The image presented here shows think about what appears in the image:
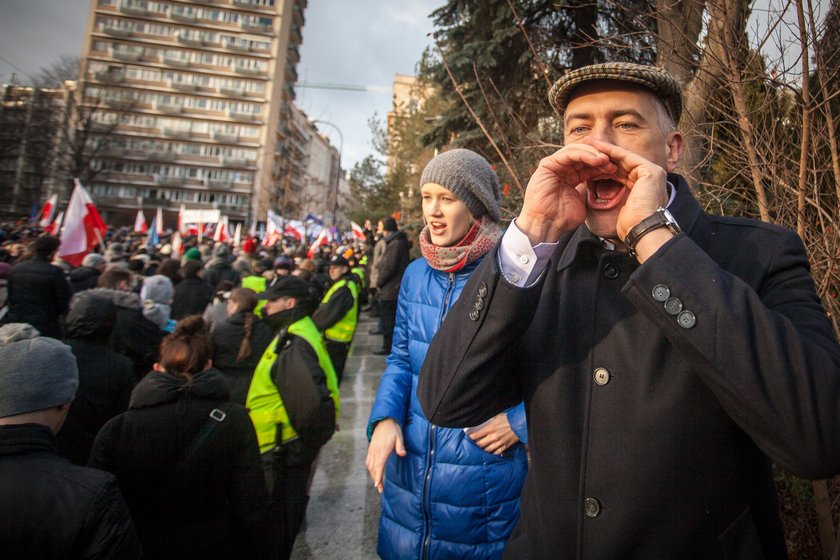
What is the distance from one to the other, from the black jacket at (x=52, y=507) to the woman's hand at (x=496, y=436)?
4.58ft

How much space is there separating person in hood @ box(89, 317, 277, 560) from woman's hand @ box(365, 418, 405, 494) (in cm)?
96

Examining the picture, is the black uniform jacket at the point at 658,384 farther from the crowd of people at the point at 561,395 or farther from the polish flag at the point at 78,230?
the polish flag at the point at 78,230

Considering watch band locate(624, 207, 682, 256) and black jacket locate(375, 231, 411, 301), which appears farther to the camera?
black jacket locate(375, 231, 411, 301)

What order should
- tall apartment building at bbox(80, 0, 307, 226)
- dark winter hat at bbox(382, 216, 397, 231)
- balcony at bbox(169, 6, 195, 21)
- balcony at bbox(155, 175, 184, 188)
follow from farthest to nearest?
balcony at bbox(169, 6, 195, 21) → balcony at bbox(155, 175, 184, 188) → tall apartment building at bbox(80, 0, 307, 226) → dark winter hat at bbox(382, 216, 397, 231)

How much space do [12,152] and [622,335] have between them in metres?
48.9

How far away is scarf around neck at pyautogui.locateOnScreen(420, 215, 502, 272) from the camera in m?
2.18

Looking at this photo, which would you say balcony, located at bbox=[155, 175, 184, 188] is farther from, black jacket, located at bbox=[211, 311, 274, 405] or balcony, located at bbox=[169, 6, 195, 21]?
black jacket, located at bbox=[211, 311, 274, 405]

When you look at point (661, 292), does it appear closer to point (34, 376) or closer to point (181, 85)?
point (34, 376)

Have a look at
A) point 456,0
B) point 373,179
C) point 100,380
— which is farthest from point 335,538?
point 373,179

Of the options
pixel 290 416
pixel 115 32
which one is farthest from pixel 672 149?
pixel 115 32

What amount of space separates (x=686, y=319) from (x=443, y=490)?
1.32 m

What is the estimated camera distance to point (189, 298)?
696cm

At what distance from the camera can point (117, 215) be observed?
64.1 meters

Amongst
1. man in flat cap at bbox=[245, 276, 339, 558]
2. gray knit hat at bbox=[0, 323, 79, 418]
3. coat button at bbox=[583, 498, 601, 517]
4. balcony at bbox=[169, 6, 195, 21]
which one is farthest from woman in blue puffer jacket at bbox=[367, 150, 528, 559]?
balcony at bbox=[169, 6, 195, 21]
